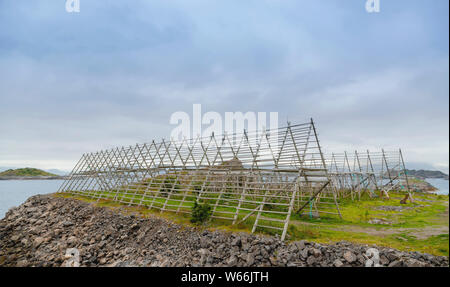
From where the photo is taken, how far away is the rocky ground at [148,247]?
19.0ft

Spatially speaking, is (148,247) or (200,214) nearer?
(148,247)

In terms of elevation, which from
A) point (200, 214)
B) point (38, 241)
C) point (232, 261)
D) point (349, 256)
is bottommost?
point (38, 241)

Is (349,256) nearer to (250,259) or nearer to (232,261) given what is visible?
(250,259)

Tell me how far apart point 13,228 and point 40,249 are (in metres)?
6.92

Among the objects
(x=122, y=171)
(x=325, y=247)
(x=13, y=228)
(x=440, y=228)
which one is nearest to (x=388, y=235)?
(x=440, y=228)

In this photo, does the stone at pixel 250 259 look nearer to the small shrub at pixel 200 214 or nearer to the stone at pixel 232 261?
the stone at pixel 232 261

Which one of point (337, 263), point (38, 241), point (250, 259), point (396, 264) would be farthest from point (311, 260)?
point (38, 241)

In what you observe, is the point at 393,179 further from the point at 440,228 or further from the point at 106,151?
the point at 106,151

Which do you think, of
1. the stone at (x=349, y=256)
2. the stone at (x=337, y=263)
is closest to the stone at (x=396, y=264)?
the stone at (x=349, y=256)

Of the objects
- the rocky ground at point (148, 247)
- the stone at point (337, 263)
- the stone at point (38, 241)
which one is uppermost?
the stone at point (337, 263)

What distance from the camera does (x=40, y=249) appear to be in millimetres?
10945

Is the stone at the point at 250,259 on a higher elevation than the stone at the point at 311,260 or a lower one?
lower

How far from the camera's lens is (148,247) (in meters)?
8.76

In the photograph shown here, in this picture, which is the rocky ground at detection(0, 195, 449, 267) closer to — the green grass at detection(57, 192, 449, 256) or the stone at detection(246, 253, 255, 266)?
the stone at detection(246, 253, 255, 266)
